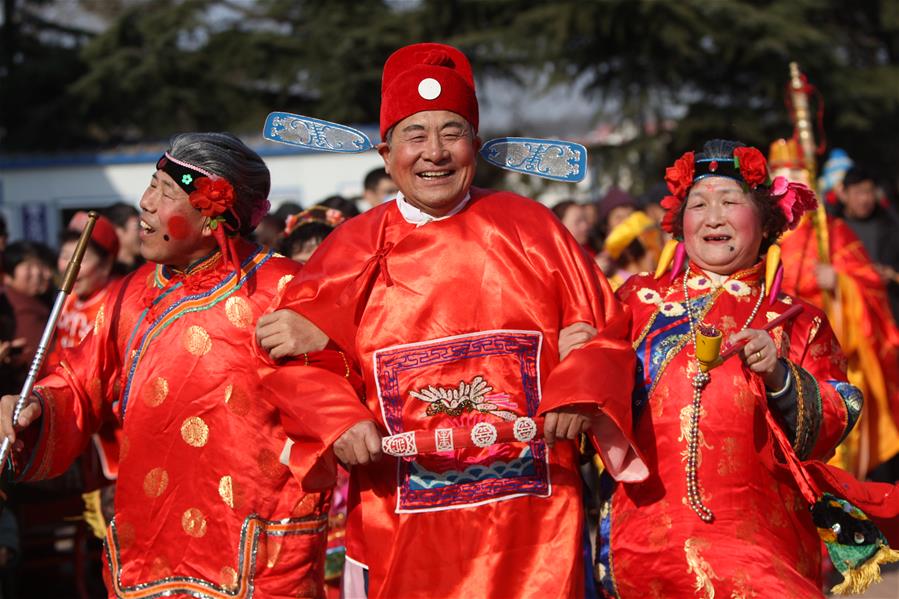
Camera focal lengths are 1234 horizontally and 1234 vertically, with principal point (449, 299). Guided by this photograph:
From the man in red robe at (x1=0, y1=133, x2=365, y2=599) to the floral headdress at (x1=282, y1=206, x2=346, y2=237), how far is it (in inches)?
54.5

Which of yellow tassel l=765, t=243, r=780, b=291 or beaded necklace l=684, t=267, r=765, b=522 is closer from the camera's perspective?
beaded necklace l=684, t=267, r=765, b=522

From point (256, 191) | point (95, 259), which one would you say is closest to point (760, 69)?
point (95, 259)

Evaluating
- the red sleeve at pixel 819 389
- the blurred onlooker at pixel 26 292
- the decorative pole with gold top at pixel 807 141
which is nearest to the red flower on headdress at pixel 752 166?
the red sleeve at pixel 819 389

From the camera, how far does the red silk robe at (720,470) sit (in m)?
3.45

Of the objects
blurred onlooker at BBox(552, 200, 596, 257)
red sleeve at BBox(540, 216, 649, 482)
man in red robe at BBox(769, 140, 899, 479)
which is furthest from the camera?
blurred onlooker at BBox(552, 200, 596, 257)

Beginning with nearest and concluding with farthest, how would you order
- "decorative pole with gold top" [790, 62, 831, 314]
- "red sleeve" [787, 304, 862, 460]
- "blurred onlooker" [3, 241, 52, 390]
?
"red sleeve" [787, 304, 862, 460] → "decorative pole with gold top" [790, 62, 831, 314] → "blurred onlooker" [3, 241, 52, 390]

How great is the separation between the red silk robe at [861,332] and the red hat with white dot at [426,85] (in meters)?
3.67

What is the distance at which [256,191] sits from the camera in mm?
3963

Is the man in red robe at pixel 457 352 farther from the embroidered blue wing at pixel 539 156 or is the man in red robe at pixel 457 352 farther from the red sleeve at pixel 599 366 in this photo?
the embroidered blue wing at pixel 539 156

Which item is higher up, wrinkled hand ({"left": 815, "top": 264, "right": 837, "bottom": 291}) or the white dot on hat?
the white dot on hat

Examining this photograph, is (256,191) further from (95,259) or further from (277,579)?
(95,259)

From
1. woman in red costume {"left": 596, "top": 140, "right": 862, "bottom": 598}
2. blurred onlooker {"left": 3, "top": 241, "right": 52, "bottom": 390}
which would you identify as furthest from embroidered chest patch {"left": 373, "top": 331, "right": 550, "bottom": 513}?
blurred onlooker {"left": 3, "top": 241, "right": 52, "bottom": 390}

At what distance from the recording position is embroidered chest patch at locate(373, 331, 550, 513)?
327 centimetres

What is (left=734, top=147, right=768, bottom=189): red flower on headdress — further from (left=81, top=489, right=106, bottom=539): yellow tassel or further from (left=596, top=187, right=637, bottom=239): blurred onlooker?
(left=596, top=187, right=637, bottom=239): blurred onlooker
